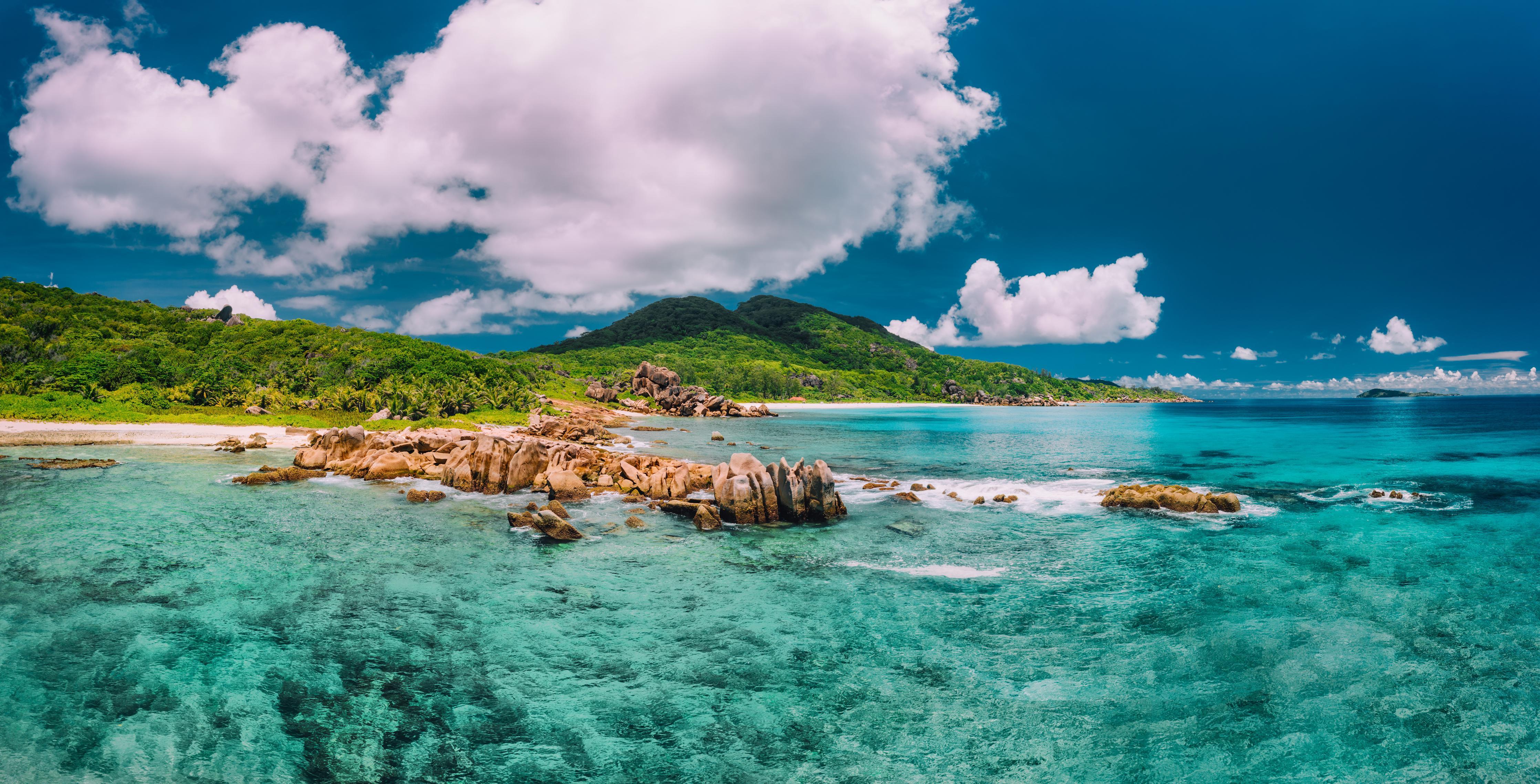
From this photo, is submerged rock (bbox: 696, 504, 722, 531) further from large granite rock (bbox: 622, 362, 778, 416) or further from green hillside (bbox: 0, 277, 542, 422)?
large granite rock (bbox: 622, 362, 778, 416)

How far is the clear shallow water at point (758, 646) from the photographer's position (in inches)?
397

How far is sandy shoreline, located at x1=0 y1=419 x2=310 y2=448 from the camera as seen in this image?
147 ft

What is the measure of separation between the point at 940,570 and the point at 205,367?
314 ft

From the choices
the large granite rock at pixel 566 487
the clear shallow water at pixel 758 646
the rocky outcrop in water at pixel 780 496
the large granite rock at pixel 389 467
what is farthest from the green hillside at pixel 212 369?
the rocky outcrop in water at pixel 780 496

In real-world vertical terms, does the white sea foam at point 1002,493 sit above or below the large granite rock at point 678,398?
below

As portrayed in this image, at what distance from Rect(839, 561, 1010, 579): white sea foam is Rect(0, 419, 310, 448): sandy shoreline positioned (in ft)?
163

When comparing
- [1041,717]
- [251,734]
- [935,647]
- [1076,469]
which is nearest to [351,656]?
[251,734]

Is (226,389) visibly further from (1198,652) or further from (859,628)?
(1198,652)

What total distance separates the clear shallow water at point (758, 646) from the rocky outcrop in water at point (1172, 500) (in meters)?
2.20

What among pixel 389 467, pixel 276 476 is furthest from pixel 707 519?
pixel 276 476

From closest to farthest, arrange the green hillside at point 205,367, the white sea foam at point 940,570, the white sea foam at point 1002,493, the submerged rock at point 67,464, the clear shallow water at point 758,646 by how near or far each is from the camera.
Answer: the clear shallow water at point 758,646 → the white sea foam at point 940,570 → the white sea foam at point 1002,493 → the submerged rock at point 67,464 → the green hillside at point 205,367

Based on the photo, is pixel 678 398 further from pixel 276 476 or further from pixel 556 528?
pixel 556 528

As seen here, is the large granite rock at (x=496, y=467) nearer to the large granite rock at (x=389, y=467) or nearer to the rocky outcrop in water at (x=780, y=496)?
the large granite rock at (x=389, y=467)

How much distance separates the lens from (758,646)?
14.3 meters
